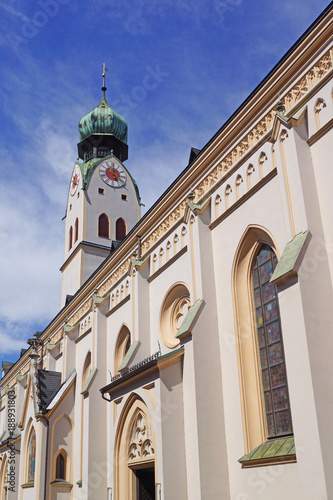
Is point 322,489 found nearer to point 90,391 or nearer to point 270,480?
point 270,480

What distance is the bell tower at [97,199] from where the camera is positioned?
36.6m

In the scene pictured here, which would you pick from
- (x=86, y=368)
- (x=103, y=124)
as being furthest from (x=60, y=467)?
(x=103, y=124)

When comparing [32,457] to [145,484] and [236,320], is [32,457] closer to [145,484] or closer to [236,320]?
[145,484]

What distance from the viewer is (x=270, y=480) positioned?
11.4m

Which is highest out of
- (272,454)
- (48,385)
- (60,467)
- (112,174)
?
(112,174)

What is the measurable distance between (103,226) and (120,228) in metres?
1.27

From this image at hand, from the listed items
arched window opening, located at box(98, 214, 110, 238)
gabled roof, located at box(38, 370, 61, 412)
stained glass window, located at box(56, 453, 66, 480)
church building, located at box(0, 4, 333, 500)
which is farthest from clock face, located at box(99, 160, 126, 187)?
stained glass window, located at box(56, 453, 66, 480)

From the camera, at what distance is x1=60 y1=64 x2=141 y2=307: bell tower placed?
36.6m

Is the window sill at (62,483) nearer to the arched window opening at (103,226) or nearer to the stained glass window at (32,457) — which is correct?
the stained glass window at (32,457)

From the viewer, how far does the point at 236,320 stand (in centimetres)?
1386

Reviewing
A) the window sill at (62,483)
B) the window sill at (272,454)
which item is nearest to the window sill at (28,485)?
the window sill at (62,483)

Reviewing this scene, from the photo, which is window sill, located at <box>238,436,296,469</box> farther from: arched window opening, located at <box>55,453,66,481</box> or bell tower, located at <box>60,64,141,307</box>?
bell tower, located at <box>60,64,141,307</box>

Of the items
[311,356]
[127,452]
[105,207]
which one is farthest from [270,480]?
[105,207]

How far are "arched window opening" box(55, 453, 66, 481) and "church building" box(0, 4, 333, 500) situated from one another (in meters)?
1.89
